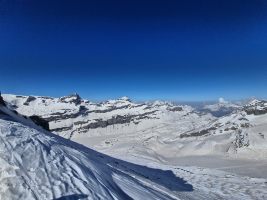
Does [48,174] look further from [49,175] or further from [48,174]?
[49,175]

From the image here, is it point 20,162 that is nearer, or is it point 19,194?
point 19,194

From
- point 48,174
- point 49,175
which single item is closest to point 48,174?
point 48,174

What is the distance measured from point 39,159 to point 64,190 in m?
2.88

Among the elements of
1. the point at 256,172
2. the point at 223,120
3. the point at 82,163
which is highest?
the point at 223,120

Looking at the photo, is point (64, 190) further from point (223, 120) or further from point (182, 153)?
point (223, 120)

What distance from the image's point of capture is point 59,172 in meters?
17.7

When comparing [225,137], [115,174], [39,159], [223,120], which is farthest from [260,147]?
[39,159]

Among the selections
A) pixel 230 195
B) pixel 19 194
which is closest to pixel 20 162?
pixel 19 194

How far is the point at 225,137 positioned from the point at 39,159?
115057 millimetres

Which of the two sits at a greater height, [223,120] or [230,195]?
[223,120]

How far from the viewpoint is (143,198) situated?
19.9 m

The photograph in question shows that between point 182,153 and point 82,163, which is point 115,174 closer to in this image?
point 82,163

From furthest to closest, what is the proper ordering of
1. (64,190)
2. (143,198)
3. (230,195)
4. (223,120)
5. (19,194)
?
(223,120) < (230,195) < (143,198) < (64,190) < (19,194)

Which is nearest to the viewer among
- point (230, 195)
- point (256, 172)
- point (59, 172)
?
point (59, 172)
